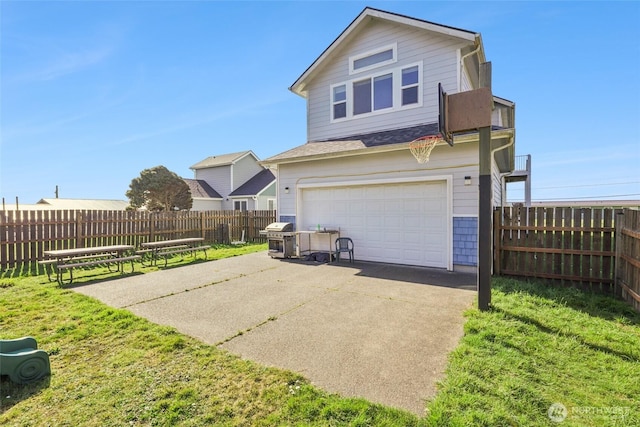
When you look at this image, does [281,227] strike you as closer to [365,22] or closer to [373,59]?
[373,59]

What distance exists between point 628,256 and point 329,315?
524 cm

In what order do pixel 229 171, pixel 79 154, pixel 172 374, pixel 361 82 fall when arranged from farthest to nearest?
pixel 229 171
pixel 79 154
pixel 361 82
pixel 172 374

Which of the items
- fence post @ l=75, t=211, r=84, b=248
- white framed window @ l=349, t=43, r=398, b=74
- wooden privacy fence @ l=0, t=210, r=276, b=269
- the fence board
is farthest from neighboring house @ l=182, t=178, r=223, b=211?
the fence board

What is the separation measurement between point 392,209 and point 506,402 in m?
6.35

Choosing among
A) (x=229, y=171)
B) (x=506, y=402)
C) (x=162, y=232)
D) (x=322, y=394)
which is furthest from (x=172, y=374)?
(x=229, y=171)

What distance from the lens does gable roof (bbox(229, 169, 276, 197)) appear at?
24559 millimetres

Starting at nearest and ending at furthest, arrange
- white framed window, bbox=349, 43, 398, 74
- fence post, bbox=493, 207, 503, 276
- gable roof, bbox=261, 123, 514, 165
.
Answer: fence post, bbox=493, 207, 503, 276, gable roof, bbox=261, 123, 514, 165, white framed window, bbox=349, 43, 398, 74

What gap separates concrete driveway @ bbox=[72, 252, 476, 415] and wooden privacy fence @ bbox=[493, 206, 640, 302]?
1182 millimetres

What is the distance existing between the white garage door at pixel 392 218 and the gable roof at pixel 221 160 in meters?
18.2

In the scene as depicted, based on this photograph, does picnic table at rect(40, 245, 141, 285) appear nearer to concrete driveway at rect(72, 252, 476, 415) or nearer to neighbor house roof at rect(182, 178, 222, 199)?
concrete driveway at rect(72, 252, 476, 415)

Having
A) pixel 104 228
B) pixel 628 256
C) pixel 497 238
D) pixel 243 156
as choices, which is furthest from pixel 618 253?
pixel 243 156

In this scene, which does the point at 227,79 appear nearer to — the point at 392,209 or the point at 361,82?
the point at 361,82

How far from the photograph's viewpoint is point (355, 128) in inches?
401

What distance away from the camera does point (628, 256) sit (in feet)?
16.1
